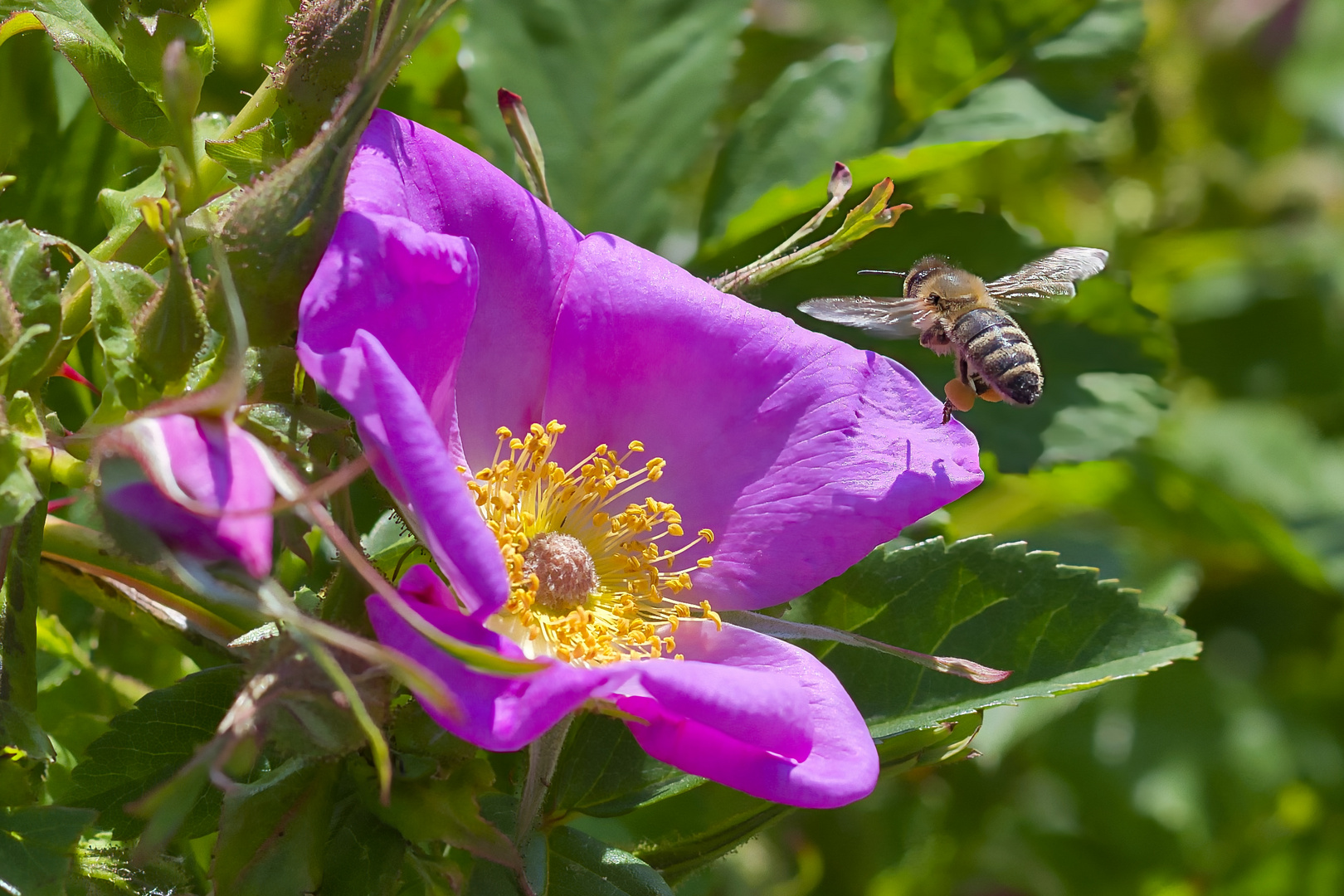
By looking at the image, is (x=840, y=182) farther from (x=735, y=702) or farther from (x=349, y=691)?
(x=349, y=691)

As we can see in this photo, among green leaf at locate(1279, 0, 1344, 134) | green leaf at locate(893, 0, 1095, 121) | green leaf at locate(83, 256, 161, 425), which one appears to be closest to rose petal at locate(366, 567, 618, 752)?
green leaf at locate(83, 256, 161, 425)

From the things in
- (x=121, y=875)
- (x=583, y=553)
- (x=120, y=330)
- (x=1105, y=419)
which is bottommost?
(x=1105, y=419)

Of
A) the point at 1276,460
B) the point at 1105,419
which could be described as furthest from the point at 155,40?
the point at 1276,460

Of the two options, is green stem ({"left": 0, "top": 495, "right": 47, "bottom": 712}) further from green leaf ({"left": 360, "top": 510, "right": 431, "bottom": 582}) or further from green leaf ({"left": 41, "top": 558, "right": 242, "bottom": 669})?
green leaf ({"left": 360, "top": 510, "right": 431, "bottom": 582})

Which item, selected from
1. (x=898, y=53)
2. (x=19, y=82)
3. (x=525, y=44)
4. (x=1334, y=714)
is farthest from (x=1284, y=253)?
(x=19, y=82)

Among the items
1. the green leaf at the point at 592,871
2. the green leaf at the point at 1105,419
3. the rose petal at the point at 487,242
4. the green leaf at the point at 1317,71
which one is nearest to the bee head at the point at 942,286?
the green leaf at the point at 1105,419
